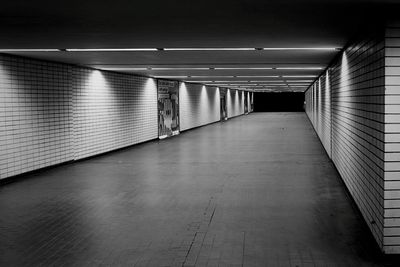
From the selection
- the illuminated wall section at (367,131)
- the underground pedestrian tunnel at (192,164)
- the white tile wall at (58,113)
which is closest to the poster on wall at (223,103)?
the white tile wall at (58,113)

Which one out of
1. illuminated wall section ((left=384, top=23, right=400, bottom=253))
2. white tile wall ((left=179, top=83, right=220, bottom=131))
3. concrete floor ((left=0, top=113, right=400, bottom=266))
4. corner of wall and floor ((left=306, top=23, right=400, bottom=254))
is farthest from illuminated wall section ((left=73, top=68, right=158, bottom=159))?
illuminated wall section ((left=384, top=23, right=400, bottom=253))

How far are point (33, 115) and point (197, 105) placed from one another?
1696 cm

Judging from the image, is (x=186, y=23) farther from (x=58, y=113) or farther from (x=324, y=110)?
(x=324, y=110)

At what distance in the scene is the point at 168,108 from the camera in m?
20.9

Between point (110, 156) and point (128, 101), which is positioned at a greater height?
point (128, 101)

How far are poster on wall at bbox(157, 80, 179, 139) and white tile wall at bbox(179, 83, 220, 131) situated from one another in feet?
2.76

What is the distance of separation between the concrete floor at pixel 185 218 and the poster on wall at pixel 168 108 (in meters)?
9.01

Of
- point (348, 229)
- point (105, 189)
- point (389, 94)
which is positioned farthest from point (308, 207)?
point (105, 189)

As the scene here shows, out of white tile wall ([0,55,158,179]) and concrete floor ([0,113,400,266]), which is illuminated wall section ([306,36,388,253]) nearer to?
concrete floor ([0,113,400,266])

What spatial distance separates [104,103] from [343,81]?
7.93m

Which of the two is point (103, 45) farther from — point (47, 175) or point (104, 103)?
point (104, 103)

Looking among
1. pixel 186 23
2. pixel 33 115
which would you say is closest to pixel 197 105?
Result: pixel 33 115

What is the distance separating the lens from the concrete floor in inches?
180

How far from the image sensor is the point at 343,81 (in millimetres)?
8766
